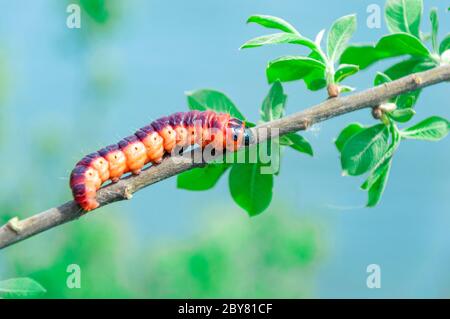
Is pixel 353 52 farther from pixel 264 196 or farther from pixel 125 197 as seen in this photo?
pixel 125 197

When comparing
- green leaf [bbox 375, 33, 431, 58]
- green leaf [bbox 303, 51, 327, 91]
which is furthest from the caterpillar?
green leaf [bbox 375, 33, 431, 58]

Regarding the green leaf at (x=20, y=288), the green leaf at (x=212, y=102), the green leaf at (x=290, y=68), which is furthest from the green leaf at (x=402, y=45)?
the green leaf at (x=20, y=288)

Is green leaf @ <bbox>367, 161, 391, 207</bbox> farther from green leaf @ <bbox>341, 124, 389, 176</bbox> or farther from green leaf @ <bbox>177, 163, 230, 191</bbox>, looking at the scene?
green leaf @ <bbox>177, 163, 230, 191</bbox>

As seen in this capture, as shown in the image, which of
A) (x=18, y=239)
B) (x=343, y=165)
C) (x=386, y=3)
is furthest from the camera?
(x=386, y=3)

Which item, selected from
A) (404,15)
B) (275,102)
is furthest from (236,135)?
(404,15)

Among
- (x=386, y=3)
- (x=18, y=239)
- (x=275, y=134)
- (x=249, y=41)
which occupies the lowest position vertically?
(x=18, y=239)

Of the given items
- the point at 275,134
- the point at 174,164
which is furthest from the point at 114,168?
the point at 275,134
